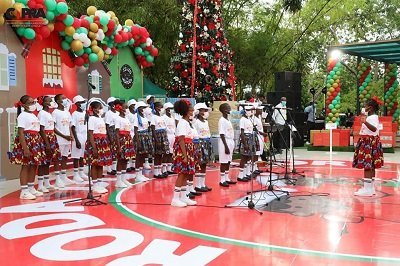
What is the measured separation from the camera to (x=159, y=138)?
9031 mm

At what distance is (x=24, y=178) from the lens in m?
7.12

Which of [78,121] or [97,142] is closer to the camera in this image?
[97,142]

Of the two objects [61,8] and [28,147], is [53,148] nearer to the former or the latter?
[28,147]

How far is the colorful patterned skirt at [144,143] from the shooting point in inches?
348

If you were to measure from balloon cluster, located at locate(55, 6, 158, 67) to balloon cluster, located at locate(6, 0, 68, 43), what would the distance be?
351 mm

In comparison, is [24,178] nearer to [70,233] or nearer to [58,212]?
[58,212]

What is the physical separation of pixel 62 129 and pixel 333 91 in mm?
10422

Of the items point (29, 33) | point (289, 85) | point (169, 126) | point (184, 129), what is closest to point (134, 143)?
point (169, 126)

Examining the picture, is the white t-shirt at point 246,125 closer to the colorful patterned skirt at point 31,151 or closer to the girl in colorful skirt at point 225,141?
the girl in colorful skirt at point 225,141

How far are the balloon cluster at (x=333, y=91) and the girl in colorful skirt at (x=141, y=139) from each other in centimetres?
871

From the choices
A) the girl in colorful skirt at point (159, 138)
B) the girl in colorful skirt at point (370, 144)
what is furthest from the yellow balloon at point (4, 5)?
the girl in colorful skirt at point (370, 144)

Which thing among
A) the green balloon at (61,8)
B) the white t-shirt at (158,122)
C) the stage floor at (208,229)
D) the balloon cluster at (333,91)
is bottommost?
the stage floor at (208,229)

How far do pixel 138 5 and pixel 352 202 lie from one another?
9575 millimetres

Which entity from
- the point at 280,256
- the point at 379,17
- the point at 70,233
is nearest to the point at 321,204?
the point at 280,256
